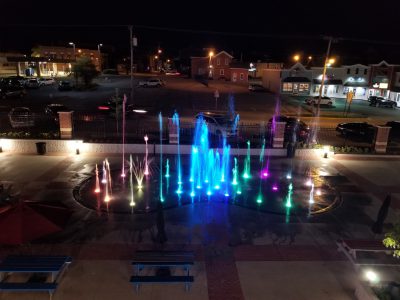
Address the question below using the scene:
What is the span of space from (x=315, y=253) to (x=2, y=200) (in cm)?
1113

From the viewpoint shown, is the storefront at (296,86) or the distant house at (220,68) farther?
the distant house at (220,68)

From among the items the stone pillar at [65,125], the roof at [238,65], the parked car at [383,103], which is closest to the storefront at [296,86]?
the parked car at [383,103]

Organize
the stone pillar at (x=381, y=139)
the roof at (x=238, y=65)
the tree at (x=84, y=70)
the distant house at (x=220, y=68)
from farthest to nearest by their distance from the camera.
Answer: the distant house at (x=220, y=68), the roof at (x=238, y=65), the tree at (x=84, y=70), the stone pillar at (x=381, y=139)

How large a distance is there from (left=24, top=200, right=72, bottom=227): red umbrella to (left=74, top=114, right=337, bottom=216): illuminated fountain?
2.31 metres

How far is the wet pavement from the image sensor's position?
31.0 ft

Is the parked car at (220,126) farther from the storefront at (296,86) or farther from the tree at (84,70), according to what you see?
the tree at (84,70)

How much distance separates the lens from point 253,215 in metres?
13.9

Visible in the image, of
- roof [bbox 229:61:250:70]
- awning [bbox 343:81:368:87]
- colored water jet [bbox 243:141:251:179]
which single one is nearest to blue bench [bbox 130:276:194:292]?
colored water jet [bbox 243:141:251:179]

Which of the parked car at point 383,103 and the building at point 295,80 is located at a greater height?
the building at point 295,80

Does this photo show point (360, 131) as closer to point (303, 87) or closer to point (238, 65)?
point (303, 87)

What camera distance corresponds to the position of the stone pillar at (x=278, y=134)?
868 inches

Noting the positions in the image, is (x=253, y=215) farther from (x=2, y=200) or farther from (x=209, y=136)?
(x=209, y=136)

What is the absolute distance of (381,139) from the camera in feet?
75.9

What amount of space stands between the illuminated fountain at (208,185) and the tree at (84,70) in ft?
131
